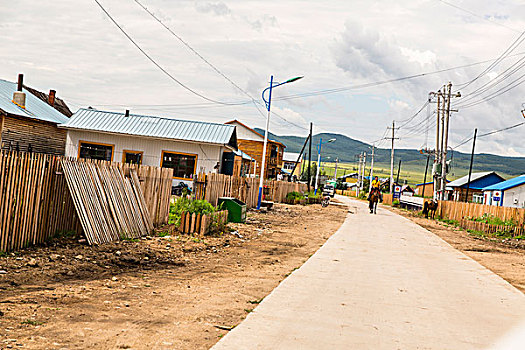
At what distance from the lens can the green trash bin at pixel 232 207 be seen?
18.6 metres

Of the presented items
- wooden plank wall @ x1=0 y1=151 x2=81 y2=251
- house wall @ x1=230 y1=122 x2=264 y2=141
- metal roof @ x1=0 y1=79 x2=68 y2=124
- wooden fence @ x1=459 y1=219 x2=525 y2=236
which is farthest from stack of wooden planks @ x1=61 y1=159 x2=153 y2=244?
house wall @ x1=230 y1=122 x2=264 y2=141

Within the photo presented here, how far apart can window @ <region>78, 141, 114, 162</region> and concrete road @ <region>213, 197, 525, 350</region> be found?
23.2 m

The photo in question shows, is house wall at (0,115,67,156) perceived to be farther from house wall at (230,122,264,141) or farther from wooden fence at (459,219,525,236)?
house wall at (230,122,264,141)

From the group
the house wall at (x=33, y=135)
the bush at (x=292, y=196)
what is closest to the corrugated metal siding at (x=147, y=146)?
the house wall at (x=33, y=135)

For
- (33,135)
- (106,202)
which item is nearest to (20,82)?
(33,135)

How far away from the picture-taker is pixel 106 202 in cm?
1155

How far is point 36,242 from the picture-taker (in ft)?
31.6

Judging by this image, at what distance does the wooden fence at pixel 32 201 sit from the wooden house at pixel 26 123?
18.8m

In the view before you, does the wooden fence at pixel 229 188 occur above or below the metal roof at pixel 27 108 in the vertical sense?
below

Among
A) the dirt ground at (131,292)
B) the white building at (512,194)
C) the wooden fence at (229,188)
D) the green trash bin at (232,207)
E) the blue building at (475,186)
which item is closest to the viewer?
the dirt ground at (131,292)

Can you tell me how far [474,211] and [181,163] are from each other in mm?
17959

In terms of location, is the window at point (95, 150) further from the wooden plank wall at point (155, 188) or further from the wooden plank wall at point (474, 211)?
the wooden plank wall at point (474, 211)

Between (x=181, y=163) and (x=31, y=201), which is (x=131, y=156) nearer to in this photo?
(x=181, y=163)

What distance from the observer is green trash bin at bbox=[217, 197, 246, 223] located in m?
18.6
